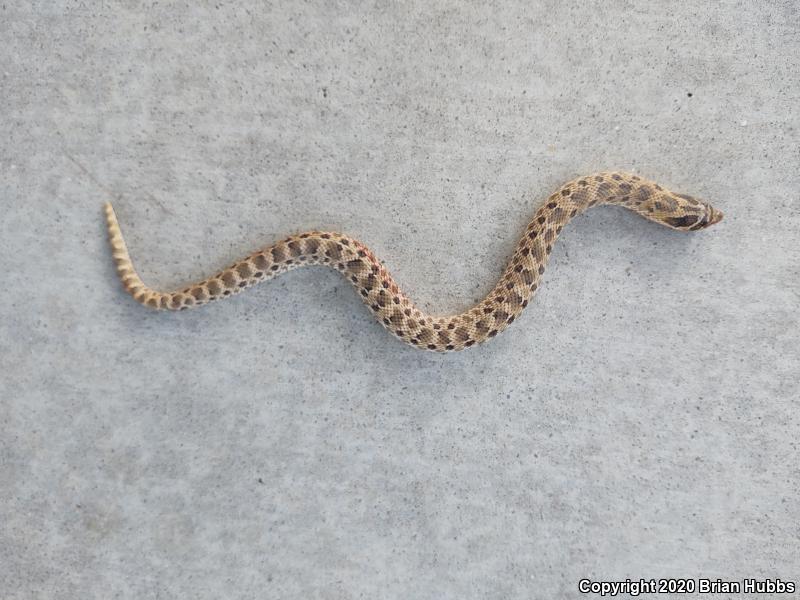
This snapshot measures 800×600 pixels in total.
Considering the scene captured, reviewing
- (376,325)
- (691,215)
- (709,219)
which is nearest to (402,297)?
(376,325)

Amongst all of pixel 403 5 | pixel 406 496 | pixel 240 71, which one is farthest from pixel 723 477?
pixel 240 71

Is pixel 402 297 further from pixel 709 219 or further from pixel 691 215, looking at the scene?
pixel 709 219

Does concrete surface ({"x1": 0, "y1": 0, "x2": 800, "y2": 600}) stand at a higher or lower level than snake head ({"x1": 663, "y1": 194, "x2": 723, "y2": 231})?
lower

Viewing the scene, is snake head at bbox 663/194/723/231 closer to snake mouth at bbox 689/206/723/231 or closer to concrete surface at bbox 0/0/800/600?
snake mouth at bbox 689/206/723/231

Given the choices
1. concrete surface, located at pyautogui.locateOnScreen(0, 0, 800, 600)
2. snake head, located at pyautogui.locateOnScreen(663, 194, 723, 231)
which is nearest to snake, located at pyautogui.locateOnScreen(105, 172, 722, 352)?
snake head, located at pyautogui.locateOnScreen(663, 194, 723, 231)

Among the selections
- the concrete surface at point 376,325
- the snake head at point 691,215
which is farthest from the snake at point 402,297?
the concrete surface at point 376,325
